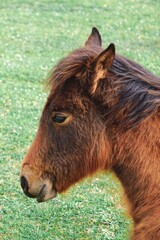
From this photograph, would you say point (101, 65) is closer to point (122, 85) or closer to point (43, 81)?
point (122, 85)

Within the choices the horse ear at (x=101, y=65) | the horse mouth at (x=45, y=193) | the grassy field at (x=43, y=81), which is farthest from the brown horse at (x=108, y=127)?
the grassy field at (x=43, y=81)

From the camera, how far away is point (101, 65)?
3.13 m

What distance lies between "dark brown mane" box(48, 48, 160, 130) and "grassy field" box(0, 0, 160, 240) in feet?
1.76

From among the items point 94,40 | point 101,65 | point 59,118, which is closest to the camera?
point 101,65

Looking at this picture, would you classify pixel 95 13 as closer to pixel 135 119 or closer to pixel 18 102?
pixel 18 102

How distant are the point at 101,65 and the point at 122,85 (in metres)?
0.18

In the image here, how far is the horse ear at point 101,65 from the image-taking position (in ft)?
→ 10.1

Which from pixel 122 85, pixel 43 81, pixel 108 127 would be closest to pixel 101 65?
pixel 122 85

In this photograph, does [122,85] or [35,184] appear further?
[35,184]

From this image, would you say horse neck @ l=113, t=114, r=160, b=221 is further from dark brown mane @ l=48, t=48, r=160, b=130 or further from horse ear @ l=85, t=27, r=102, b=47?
horse ear @ l=85, t=27, r=102, b=47

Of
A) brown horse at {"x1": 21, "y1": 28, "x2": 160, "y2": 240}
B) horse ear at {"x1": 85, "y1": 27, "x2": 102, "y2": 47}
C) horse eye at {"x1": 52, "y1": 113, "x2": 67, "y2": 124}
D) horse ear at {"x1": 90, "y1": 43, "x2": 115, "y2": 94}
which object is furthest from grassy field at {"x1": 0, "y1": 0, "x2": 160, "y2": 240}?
horse ear at {"x1": 85, "y1": 27, "x2": 102, "y2": 47}

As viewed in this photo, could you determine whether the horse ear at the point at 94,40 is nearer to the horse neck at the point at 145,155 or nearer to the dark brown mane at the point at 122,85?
the dark brown mane at the point at 122,85

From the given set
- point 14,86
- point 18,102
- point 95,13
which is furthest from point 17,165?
point 95,13

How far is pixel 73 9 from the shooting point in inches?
630
